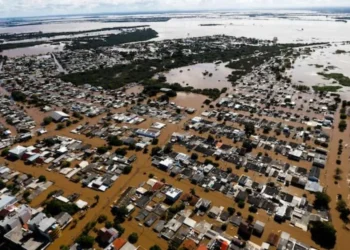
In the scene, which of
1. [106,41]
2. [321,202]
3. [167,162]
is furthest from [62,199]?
[106,41]

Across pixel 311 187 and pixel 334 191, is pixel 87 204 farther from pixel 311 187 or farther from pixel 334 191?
pixel 334 191

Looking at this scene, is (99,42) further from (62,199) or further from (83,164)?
(62,199)

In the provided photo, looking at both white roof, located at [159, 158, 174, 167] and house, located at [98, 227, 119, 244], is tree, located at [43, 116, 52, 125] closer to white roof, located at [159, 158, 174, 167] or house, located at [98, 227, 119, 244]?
white roof, located at [159, 158, 174, 167]

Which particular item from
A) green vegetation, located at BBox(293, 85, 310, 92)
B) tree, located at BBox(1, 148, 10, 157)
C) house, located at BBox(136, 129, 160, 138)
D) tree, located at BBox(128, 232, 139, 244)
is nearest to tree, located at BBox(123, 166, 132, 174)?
house, located at BBox(136, 129, 160, 138)

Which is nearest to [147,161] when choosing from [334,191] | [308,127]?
[334,191]

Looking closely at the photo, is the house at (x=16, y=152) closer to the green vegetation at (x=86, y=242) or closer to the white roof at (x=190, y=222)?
the green vegetation at (x=86, y=242)

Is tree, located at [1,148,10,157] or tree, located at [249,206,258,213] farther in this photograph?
tree, located at [1,148,10,157]
